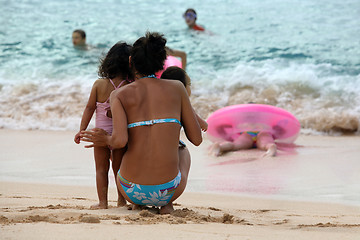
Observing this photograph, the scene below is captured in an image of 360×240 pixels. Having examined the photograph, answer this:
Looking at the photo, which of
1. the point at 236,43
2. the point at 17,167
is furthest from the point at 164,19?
the point at 17,167

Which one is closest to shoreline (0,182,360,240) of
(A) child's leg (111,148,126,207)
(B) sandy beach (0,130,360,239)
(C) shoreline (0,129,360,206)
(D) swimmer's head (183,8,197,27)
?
(B) sandy beach (0,130,360,239)

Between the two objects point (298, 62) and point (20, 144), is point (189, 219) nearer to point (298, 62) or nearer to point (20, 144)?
point (20, 144)

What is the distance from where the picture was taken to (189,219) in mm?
2428

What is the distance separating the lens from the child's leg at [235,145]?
18.1ft

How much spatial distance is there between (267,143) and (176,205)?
2.59 metres

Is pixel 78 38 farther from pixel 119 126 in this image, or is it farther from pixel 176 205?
pixel 119 126

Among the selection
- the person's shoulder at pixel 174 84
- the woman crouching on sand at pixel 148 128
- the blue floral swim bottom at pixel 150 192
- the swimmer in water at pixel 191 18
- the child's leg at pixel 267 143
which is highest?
the swimmer in water at pixel 191 18

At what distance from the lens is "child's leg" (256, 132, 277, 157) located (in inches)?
209

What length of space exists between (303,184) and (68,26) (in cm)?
941

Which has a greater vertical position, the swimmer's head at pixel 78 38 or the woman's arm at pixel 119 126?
the swimmer's head at pixel 78 38

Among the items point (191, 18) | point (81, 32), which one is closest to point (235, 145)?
point (191, 18)

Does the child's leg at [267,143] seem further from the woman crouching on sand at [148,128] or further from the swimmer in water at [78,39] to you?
the swimmer in water at [78,39]

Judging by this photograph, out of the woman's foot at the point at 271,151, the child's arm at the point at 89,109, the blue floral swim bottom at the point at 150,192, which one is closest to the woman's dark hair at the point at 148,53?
the child's arm at the point at 89,109

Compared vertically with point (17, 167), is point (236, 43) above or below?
above
